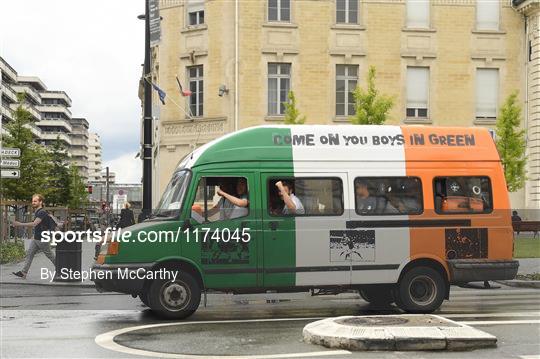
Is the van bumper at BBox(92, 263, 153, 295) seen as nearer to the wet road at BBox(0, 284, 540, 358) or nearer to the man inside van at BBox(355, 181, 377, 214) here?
the wet road at BBox(0, 284, 540, 358)

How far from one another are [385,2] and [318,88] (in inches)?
193

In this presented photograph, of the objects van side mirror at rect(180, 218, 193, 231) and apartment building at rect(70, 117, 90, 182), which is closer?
van side mirror at rect(180, 218, 193, 231)

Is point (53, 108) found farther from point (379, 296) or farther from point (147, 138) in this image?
point (379, 296)

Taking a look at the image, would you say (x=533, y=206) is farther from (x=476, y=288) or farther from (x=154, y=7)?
(x=154, y=7)

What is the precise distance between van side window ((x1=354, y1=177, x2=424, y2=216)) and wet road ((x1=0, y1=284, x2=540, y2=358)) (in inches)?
61.1

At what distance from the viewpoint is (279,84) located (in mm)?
34062

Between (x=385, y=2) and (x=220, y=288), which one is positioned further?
(x=385, y=2)

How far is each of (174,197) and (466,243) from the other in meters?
4.42

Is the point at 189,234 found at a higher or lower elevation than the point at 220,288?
higher

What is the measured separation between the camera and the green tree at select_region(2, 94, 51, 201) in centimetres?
4556

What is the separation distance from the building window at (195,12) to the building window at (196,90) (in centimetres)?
204

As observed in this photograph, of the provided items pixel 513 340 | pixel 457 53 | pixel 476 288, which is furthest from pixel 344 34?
pixel 513 340

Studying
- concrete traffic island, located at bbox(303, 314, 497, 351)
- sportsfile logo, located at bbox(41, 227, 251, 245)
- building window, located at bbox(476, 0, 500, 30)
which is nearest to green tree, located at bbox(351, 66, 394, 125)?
building window, located at bbox(476, 0, 500, 30)

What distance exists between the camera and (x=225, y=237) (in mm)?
10914
